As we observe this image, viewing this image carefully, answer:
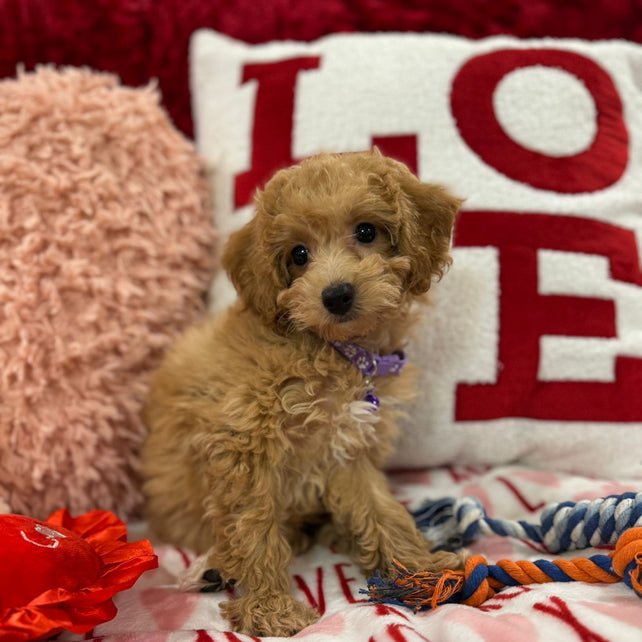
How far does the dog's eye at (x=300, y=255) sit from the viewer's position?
1707 mm

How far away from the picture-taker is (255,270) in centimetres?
171

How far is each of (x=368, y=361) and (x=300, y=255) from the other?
13.3 inches

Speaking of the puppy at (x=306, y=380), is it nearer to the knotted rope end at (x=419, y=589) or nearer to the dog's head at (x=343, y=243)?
the dog's head at (x=343, y=243)

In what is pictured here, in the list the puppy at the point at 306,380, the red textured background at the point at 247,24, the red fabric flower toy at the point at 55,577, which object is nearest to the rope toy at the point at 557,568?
the puppy at the point at 306,380

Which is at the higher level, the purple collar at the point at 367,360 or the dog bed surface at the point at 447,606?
the purple collar at the point at 367,360

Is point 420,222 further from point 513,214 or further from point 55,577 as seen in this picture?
point 55,577

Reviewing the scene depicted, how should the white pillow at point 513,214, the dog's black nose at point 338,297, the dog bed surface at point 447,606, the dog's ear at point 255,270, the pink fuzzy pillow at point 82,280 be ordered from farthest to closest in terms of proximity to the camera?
the white pillow at point 513,214 < the pink fuzzy pillow at point 82,280 < the dog's ear at point 255,270 < the dog's black nose at point 338,297 < the dog bed surface at point 447,606

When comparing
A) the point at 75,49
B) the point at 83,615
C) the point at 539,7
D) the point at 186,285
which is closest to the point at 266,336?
the point at 186,285

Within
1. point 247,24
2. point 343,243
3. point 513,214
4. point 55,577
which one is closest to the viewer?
point 55,577

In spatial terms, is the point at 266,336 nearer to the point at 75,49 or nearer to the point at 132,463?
the point at 132,463

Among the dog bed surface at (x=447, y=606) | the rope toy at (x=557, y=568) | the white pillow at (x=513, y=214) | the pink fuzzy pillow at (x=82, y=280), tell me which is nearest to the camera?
the dog bed surface at (x=447, y=606)

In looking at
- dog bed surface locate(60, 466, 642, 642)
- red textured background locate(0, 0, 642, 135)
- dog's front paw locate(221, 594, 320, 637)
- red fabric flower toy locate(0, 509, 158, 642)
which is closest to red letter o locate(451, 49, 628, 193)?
red textured background locate(0, 0, 642, 135)

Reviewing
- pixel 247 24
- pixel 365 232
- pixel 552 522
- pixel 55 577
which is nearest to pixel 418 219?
pixel 365 232

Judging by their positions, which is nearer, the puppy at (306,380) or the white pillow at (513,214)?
the puppy at (306,380)
